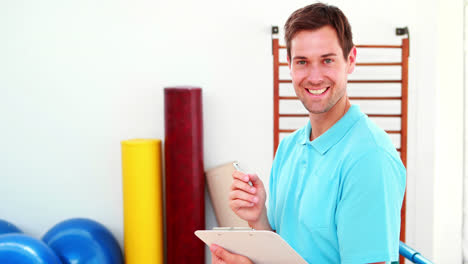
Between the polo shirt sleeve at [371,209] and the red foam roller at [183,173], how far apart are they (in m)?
1.80

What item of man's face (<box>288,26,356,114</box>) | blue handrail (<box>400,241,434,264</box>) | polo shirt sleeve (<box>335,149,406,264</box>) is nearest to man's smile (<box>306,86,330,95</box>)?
man's face (<box>288,26,356,114</box>)

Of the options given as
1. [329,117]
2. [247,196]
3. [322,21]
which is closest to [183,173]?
[247,196]

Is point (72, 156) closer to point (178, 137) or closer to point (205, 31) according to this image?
point (178, 137)

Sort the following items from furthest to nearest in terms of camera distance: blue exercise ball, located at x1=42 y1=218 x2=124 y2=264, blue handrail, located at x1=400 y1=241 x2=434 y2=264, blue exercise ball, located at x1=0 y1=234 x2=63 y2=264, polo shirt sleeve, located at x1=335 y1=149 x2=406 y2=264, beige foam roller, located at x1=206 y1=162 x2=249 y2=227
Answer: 1. beige foam roller, located at x1=206 y1=162 x2=249 y2=227
2. blue exercise ball, located at x1=42 y1=218 x2=124 y2=264
3. blue exercise ball, located at x1=0 y1=234 x2=63 y2=264
4. blue handrail, located at x1=400 y1=241 x2=434 y2=264
5. polo shirt sleeve, located at x1=335 y1=149 x2=406 y2=264

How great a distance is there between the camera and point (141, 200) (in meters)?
2.88

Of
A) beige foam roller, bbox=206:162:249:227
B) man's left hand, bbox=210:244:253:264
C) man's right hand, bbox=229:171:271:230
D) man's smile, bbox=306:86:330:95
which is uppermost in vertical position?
man's smile, bbox=306:86:330:95

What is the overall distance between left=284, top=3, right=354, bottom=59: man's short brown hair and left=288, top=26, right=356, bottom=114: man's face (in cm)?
1

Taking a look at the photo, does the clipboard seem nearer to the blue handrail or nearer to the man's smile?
the man's smile

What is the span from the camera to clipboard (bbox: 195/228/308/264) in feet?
3.84

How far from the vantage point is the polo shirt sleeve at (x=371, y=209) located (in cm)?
108

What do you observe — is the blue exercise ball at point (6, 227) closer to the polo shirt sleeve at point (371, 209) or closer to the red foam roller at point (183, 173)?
the red foam roller at point (183, 173)

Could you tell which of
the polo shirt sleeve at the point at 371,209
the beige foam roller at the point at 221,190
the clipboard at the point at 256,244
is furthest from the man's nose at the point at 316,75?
the beige foam roller at the point at 221,190

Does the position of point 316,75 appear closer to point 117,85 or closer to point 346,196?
point 346,196

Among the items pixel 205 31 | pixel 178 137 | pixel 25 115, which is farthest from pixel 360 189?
pixel 25 115
